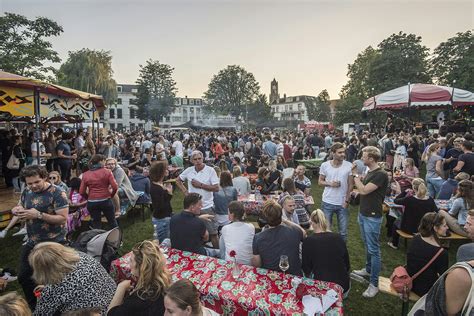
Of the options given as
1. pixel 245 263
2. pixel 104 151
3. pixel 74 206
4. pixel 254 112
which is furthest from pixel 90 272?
pixel 254 112

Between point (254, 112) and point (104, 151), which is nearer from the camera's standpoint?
point (104, 151)

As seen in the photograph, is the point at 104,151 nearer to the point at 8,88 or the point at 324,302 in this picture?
the point at 8,88

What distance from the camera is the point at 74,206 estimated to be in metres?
5.38

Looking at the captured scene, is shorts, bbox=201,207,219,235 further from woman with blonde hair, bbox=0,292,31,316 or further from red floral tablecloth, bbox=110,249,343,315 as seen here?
woman with blonde hair, bbox=0,292,31,316

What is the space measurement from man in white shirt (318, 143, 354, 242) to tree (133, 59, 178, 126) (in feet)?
155

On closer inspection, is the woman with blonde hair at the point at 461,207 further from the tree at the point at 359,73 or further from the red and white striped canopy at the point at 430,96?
the tree at the point at 359,73

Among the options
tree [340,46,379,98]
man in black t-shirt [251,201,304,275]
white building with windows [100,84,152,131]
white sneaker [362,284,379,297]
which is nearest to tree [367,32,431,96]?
tree [340,46,379,98]

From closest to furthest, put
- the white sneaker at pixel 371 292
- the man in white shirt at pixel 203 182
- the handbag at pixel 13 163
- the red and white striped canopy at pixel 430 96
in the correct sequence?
the white sneaker at pixel 371 292
the man in white shirt at pixel 203 182
the handbag at pixel 13 163
the red and white striped canopy at pixel 430 96

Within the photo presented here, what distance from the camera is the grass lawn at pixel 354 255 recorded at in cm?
362

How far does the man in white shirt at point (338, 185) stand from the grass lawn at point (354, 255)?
3.07ft

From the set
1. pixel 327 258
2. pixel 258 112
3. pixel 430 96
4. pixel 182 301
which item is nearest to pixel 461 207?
pixel 327 258

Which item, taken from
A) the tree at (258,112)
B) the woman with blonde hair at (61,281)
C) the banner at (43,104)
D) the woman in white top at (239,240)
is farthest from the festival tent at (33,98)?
the tree at (258,112)

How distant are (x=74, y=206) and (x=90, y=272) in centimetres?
353

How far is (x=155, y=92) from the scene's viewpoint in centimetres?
4950
